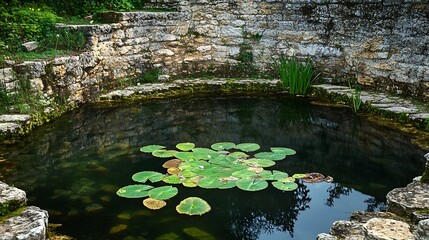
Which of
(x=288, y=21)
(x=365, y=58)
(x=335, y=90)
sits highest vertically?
(x=288, y=21)

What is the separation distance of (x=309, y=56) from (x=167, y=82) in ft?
7.46

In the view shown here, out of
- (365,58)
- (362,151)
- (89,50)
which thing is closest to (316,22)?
(365,58)

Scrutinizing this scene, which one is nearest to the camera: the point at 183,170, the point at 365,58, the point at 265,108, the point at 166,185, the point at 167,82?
the point at 166,185

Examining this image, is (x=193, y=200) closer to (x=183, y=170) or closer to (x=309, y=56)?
(x=183, y=170)

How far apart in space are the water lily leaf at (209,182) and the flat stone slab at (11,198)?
138cm

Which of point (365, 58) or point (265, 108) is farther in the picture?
point (365, 58)

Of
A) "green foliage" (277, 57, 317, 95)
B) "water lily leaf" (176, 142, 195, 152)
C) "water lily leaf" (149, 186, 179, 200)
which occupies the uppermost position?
"green foliage" (277, 57, 317, 95)

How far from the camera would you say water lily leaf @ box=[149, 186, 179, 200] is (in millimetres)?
3582

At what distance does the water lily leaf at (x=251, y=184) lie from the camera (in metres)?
3.72

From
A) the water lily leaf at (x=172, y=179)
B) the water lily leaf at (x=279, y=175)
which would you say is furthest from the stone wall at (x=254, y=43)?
the water lily leaf at (x=279, y=175)

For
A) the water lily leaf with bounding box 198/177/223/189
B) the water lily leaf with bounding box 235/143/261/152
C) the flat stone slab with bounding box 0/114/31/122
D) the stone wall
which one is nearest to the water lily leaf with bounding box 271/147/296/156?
the water lily leaf with bounding box 235/143/261/152

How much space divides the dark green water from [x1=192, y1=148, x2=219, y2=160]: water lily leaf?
0.25 metres

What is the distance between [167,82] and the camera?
714 centimetres

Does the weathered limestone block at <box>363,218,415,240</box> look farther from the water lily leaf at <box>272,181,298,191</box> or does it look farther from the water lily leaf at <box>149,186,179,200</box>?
the water lily leaf at <box>149,186,179,200</box>
